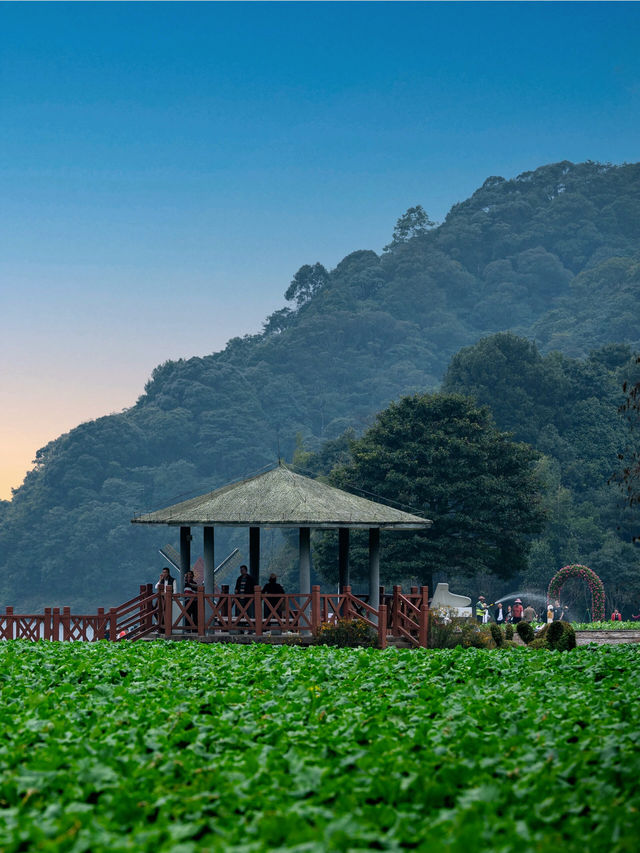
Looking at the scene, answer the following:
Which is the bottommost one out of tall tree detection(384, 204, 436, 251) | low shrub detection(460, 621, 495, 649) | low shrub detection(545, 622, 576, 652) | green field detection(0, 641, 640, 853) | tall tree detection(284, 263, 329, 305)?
low shrub detection(460, 621, 495, 649)

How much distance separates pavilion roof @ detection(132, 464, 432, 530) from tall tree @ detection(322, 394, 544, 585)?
16682 millimetres

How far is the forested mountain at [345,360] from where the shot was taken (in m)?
84.7

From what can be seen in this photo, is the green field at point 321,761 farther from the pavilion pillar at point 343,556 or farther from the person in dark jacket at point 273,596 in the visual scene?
the pavilion pillar at point 343,556

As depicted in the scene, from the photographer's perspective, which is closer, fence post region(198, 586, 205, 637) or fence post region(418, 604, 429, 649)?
fence post region(418, 604, 429, 649)

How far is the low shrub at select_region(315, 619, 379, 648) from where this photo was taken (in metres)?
18.8

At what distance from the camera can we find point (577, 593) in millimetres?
51031

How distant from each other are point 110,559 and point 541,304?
62.9 meters

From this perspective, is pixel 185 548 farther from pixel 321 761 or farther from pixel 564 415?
pixel 564 415

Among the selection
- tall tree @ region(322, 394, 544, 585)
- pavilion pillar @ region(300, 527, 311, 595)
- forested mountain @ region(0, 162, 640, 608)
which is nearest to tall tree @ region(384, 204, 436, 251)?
forested mountain @ region(0, 162, 640, 608)

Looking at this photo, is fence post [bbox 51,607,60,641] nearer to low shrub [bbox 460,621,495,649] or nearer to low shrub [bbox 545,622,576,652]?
low shrub [bbox 460,621,495,649]

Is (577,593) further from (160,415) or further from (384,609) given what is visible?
(160,415)

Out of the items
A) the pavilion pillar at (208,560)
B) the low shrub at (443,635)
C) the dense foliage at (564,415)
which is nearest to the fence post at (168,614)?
the pavilion pillar at (208,560)

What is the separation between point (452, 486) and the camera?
38344 mm

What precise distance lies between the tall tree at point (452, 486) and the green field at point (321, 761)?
26.1m
